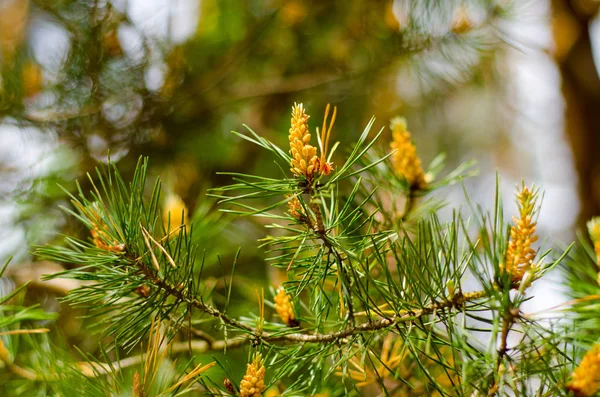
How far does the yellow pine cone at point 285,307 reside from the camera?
0.38 meters

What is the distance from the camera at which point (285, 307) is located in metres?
0.38

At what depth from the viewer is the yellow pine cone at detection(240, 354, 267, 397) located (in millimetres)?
306

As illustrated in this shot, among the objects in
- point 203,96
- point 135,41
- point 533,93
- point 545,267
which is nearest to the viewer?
point 545,267

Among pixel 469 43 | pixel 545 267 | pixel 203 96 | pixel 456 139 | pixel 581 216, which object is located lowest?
pixel 545 267

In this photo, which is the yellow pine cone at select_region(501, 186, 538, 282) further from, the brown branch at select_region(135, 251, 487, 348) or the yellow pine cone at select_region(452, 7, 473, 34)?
the yellow pine cone at select_region(452, 7, 473, 34)

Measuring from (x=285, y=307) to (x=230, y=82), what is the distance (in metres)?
0.81

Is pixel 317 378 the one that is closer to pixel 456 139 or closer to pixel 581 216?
pixel 581 216

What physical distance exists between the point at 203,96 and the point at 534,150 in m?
1.25

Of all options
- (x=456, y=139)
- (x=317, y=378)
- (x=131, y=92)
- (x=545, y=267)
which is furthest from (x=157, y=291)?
(x=456, y=139)

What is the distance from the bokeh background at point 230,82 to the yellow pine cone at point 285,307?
18 cm

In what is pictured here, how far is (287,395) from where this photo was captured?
34 cm

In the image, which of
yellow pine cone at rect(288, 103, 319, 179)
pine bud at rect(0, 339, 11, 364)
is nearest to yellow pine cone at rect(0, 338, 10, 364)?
pine bud at rect(0, 339, 11, 364)

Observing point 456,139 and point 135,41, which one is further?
point 456,139

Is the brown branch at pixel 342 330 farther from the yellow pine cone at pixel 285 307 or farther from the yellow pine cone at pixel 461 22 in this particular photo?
the yellow pine cone at pixel 461 22
